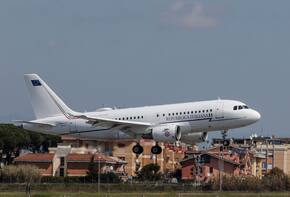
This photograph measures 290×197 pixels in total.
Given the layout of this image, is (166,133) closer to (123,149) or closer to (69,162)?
(123,149)

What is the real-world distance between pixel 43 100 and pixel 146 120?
13.2m

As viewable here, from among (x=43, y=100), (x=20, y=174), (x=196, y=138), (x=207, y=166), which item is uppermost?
(x=43, y=100)

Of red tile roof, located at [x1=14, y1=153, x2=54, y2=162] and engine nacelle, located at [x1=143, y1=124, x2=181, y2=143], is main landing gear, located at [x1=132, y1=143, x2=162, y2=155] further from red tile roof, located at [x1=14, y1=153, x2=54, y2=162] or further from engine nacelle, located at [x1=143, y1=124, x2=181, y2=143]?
red tile roof, located at [x1=14, y1=153, x2=54, y2=162]

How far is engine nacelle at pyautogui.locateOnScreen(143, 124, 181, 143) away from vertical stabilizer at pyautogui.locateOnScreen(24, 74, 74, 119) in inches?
392

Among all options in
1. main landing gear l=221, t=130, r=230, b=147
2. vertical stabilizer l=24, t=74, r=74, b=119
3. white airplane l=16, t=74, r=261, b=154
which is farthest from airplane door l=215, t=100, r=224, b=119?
vertical stabilizer l=24, t=74, r=74, b=119

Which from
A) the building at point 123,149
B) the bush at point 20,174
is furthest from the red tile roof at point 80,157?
the bush at point 20,174

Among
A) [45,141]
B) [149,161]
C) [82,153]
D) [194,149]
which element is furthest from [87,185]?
[194,149]

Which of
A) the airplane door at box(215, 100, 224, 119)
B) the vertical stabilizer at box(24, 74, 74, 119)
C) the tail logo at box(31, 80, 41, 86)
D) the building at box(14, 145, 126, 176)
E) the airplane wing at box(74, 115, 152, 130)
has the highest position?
the tail logo at box(31, 80, 41, 86)

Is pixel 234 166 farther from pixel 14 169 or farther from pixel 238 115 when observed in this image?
pixel 238 115

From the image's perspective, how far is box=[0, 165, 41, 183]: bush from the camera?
362ft

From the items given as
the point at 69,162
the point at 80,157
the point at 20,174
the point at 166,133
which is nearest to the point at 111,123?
the point at 166,133

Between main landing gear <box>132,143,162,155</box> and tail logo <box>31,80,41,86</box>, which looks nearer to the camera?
main landing gear <box>132,143,162,155</box>

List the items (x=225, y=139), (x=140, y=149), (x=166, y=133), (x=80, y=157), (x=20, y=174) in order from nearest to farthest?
(x=225, y=139)
(x=166, y=133)
(x=140, y=149)
(x=80, y=157)
(x=20, y=174)

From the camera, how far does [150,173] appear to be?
416 feet
